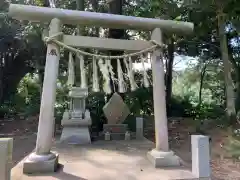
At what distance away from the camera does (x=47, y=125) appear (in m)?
3.63

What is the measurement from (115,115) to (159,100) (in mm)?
3455

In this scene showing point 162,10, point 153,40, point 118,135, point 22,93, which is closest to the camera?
point 153,40

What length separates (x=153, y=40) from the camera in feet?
13.8

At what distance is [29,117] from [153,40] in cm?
879

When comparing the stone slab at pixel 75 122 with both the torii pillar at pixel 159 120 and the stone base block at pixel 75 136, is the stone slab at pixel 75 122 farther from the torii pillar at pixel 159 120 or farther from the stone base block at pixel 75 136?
the torii pillar at pixel 159 120

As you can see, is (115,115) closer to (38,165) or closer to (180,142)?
(180,142)

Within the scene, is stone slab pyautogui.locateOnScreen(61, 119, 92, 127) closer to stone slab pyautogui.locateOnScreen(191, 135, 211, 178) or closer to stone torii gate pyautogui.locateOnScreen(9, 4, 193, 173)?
stone torii gate pyautogui.locateOnScreen(9, 4, 193, 173)

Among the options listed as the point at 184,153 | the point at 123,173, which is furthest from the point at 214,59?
the point at 123,173

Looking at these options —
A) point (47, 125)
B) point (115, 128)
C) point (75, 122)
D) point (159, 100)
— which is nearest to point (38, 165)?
point (47, 125)

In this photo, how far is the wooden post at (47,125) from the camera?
3.52m

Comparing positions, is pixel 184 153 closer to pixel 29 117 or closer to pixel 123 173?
pixel 123 173

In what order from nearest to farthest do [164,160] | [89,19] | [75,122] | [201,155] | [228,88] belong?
[201,155], [164,160], [89,19], [75,122], [228,88]

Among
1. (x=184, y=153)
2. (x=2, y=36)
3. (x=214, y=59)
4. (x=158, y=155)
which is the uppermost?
(x=2, y=36)

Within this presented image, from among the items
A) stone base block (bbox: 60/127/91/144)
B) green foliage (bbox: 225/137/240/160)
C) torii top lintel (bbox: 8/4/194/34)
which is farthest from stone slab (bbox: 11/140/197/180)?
torii top lintel (bbox: 8/4/194/34)
